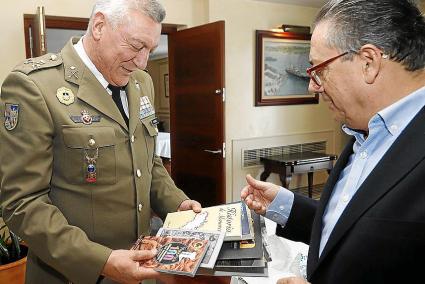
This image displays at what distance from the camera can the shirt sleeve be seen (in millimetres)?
1295

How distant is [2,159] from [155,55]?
805 cm

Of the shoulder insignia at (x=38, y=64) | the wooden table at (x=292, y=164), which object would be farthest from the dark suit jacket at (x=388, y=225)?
the wooden table at (x=292, y=164)

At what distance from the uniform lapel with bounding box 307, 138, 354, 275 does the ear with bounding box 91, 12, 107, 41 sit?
2.88 feet

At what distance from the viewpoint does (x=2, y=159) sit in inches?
44.5

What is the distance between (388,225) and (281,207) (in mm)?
551

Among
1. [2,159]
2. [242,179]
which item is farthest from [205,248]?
[242,179]

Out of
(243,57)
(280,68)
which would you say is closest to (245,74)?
(243,57)

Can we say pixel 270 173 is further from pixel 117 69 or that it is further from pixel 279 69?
pixel 117 69

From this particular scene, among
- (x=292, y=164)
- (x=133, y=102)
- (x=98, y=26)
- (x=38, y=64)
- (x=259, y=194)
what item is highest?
(x=98, y=26)

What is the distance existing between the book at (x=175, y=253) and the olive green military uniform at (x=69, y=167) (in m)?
0.14

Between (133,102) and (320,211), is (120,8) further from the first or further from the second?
(320,211)

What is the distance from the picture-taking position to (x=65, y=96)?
4.03 feet

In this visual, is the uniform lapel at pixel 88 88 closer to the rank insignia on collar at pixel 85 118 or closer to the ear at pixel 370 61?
the rank insignia on collar at pixel 85 118

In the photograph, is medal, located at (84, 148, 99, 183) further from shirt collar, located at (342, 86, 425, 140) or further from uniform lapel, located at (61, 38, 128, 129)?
shirt collar, located at (342, 86, 425, 140)
